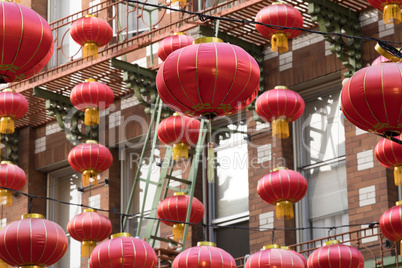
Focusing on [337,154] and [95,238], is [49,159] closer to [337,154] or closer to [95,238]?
[95,238]

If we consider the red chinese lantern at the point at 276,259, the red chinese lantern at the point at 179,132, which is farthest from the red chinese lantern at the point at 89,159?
the red chinese lantern at the point at 276,259

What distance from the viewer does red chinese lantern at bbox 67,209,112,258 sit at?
19375 mm

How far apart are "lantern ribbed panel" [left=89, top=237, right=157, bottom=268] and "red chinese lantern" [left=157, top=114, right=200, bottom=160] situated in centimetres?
303

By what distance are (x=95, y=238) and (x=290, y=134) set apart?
3.97 metres

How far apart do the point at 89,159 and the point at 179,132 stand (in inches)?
78.4

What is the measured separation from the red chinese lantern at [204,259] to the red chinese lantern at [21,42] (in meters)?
3.81

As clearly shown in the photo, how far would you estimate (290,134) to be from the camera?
20219 millimetres

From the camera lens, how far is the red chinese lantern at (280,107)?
58.6 ft

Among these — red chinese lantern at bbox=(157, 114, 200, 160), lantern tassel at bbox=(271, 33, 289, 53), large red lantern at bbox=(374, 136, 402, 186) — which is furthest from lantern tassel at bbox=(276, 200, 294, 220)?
lantern tassel at bbox=(271, 33, 289, 53)

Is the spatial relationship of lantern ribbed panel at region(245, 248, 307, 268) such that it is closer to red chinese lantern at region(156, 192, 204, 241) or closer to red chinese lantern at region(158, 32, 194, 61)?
red chinese lantern at region(156, 192, 204, 241)

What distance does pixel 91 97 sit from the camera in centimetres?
2042

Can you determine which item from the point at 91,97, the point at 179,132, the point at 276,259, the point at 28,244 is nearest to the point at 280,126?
the point at 179,132

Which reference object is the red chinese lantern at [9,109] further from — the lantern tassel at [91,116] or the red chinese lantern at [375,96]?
the red chinese lantern at [375,96]

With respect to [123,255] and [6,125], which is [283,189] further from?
[6,125]
